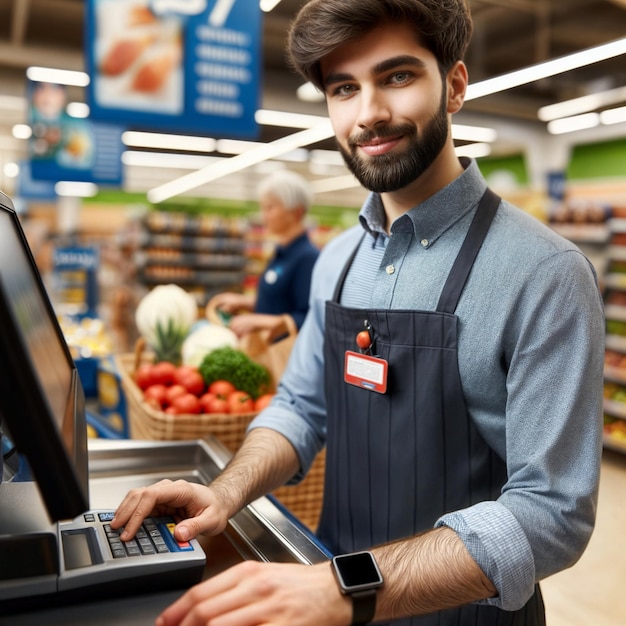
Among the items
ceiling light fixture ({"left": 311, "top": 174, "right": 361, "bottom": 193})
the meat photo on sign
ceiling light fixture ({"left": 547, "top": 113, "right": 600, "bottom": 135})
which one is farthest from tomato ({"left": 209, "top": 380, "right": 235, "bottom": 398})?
ceiling light fixture ({"left": 311, "top": 174, "right": 361, "bottom": 193})

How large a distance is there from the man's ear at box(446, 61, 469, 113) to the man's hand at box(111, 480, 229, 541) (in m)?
0.91

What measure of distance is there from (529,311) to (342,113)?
0.55 m

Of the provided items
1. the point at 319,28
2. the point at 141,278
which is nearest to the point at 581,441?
the point at 319,28

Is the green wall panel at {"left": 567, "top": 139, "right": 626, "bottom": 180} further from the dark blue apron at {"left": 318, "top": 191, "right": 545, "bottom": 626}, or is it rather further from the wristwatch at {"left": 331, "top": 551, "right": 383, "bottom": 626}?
the wristwatch at {"left": 331, "top": 551, "right": 383, "bottom": 626}

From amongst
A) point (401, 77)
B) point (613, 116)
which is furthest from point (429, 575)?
point (613, 116)

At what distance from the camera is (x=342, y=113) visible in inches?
51.4

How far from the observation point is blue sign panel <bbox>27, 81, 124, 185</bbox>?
746 cm

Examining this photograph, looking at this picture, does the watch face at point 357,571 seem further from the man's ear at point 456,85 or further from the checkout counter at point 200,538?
the man's ear at point 456,85

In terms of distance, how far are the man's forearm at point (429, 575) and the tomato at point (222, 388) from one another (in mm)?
1157

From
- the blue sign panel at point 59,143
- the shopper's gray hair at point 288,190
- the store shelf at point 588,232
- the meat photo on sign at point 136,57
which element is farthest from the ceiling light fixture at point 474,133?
the meat photo on sign at point 136,57

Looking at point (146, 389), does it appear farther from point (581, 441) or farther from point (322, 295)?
point (581, 441)

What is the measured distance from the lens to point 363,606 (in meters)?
0.87

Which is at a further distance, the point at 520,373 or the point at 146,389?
the point at 146,389

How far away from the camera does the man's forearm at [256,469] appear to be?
1.20 m
